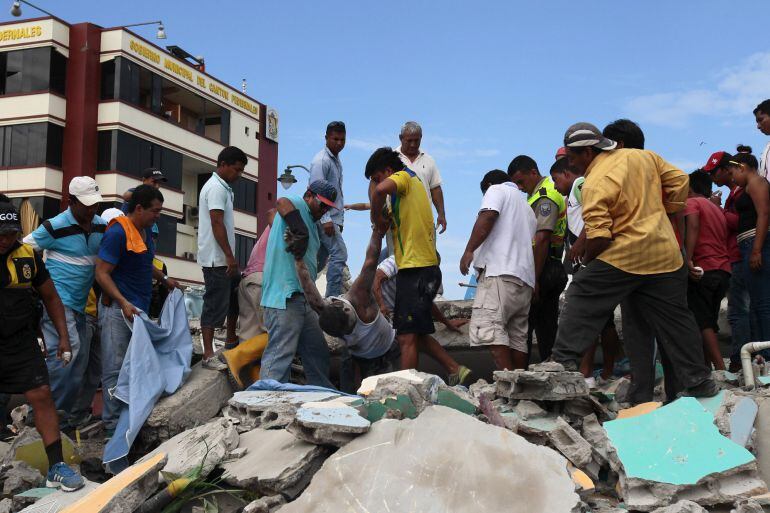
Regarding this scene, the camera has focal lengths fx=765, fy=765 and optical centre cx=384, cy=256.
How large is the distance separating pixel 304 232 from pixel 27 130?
21.8 m

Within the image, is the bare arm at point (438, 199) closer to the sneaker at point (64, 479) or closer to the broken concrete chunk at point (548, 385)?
the broken concrete chunk at point (548, 385)

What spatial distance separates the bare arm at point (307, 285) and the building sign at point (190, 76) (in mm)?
21948

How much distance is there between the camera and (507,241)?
17.8ft

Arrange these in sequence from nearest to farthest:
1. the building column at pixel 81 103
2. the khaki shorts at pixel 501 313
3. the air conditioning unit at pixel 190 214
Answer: the khaki shorts at pixel 501 313 → the building column at pixel 81 103 → the air conditioning unit at pixel 190 214

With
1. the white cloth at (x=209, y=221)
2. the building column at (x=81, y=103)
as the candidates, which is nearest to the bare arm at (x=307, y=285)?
the white cloth at (x=209, y=221)

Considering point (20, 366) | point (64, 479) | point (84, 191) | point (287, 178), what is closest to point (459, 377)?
point (64, 479)

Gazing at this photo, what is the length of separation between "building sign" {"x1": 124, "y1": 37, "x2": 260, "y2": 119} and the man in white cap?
21012 mm

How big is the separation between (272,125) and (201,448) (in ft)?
96.1

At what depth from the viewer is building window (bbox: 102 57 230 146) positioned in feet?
81.0

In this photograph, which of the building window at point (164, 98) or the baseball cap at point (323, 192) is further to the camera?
the building window at point (164, 98)

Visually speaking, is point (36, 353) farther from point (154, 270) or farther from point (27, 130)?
point (27, 130)

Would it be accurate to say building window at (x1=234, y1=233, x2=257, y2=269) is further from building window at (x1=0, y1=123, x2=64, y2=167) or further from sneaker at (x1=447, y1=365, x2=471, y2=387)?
sneaker at (x1=447, y1=365, x2=471, y2=387)

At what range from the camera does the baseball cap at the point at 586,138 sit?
15.2 feet

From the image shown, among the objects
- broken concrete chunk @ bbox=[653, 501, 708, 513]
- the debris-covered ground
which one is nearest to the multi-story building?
the debris-covered ground
